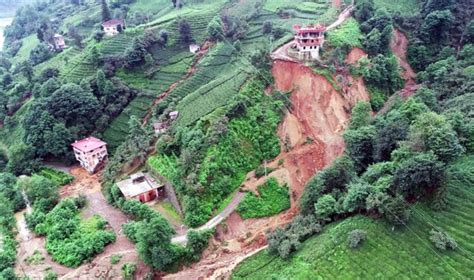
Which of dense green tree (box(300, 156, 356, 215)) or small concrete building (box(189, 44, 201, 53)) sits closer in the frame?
dense green tree (box(300, 156, 356, 215))

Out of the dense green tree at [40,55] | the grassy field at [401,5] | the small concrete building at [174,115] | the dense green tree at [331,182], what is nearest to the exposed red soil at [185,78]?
the small concrete building at [174,115]

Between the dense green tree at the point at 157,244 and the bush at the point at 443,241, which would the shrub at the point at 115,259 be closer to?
the dense green tree at the point at 157,244

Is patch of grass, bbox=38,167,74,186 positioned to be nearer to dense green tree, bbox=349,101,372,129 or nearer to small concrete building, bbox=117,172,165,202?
small concrete building, bbox=117,172,165,202

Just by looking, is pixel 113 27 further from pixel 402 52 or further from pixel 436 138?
pixel 436 138

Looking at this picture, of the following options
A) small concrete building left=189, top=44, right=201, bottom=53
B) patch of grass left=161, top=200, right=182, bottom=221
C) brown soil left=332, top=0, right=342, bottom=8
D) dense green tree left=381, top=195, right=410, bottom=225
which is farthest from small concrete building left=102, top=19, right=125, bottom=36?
dense green tree left=381, top=195, right=410, bottom=225

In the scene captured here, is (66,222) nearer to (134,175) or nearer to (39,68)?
(134,175)

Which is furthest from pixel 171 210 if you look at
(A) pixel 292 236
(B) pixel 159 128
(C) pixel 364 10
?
(C) pixel 364 10
